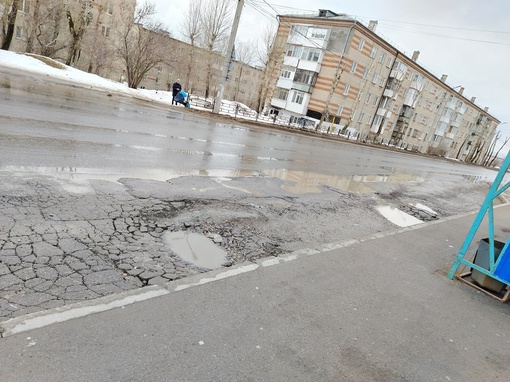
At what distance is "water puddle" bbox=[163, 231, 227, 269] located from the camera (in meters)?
4.18

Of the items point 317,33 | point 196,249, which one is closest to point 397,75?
point 317,33

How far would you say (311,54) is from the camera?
4541cm

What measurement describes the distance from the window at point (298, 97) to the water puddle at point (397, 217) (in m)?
38.4

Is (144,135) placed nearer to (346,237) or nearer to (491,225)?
(346,237)

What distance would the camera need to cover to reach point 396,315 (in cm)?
386

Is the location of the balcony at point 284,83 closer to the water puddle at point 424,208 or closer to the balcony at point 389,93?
the balcony at point 389,93

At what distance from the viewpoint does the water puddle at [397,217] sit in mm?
8266

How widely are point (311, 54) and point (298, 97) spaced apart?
5.99 meters

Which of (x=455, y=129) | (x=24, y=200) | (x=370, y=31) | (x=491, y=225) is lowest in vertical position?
(x=24, y=200)

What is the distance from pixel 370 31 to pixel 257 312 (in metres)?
→ 50.0

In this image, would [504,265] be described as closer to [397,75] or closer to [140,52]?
[140,52]

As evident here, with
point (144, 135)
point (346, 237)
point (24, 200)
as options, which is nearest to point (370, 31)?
point (144, 135)

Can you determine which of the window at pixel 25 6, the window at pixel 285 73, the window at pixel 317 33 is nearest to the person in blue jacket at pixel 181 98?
the window at pixel 25 6

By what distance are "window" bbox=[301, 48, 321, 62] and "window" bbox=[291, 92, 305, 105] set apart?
15.9ft
